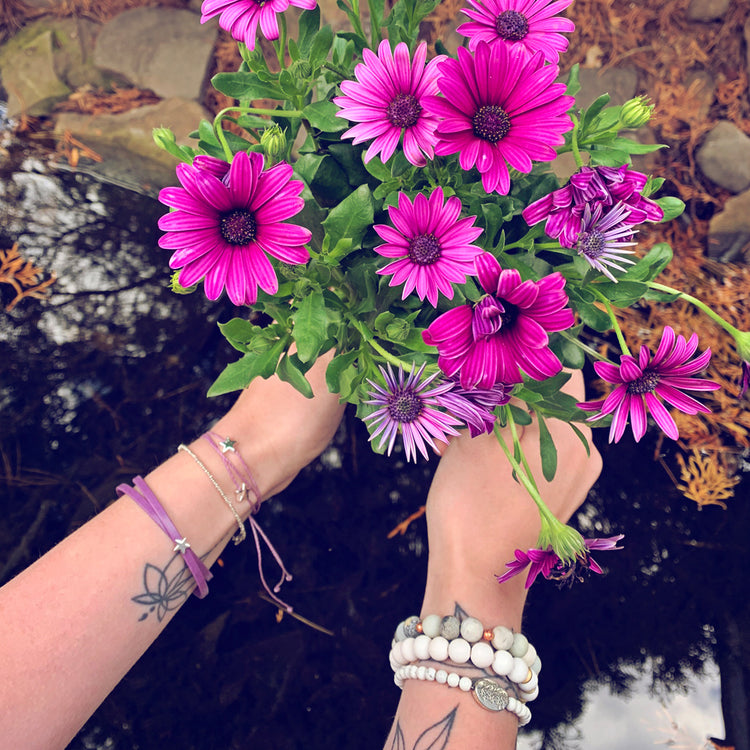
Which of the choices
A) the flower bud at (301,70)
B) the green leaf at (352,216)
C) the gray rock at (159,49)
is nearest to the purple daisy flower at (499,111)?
the green leaf at (352,216)

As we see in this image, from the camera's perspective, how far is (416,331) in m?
0.75

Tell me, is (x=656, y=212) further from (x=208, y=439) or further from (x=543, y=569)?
(x=208, y=439)

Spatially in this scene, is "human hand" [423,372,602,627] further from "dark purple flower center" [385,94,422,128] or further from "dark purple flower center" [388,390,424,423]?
"dark purple flower center" [385,94,422,128]

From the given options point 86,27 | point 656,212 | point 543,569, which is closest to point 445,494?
point 543,569

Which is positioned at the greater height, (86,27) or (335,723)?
(86,27)

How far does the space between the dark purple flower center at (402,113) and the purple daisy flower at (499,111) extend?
0.06 meters

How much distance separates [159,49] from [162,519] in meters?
1.49

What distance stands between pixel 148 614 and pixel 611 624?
92 cm

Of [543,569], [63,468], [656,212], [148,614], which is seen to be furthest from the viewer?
[63,468]

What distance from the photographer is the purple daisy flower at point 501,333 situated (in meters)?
A: 0.56

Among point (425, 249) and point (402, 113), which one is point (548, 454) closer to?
point (425, 249)

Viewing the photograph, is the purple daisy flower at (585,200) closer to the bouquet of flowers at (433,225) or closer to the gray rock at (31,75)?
the bouquet of flowers at (433,225)

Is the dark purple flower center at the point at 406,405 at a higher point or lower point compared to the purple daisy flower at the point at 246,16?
lower

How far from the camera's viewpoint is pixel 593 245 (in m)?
0.66
